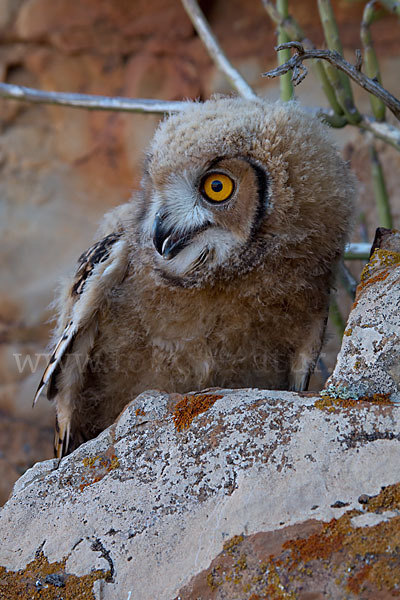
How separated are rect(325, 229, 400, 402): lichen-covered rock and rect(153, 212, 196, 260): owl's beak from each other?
2.52 feet

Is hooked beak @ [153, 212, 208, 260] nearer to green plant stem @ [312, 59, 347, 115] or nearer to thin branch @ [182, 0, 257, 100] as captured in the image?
green plant stem @ [312, 59, 347, 115]

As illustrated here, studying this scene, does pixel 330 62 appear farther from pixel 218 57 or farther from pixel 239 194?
pixel 218 57

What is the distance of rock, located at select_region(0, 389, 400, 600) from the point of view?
1590 millimetres

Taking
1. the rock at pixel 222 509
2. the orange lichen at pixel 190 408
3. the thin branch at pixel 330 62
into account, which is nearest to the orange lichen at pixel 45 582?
the rock at pixel 222 509

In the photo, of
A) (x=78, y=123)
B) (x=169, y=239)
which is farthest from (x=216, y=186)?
(x=78, y=123)

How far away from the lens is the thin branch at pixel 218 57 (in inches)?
143

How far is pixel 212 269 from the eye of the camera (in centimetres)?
270

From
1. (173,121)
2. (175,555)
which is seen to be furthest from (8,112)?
(175,555)

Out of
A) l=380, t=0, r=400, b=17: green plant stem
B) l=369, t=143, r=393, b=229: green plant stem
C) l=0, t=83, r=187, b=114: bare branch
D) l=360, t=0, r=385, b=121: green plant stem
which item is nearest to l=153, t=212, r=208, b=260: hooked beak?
l=0, t=83, r=187, b=114: bare branch

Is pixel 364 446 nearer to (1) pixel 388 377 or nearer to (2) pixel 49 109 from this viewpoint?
(1) pixel 388 377

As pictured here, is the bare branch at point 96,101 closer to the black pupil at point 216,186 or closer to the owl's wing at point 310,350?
the black pupil at point 216,186

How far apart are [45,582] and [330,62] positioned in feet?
6.45

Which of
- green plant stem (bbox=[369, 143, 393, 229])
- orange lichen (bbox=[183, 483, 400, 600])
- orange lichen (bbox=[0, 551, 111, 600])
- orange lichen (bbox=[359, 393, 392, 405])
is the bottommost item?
orange lichen (bbox=[0, 551, 111, 600])

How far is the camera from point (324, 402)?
1.92 meters
